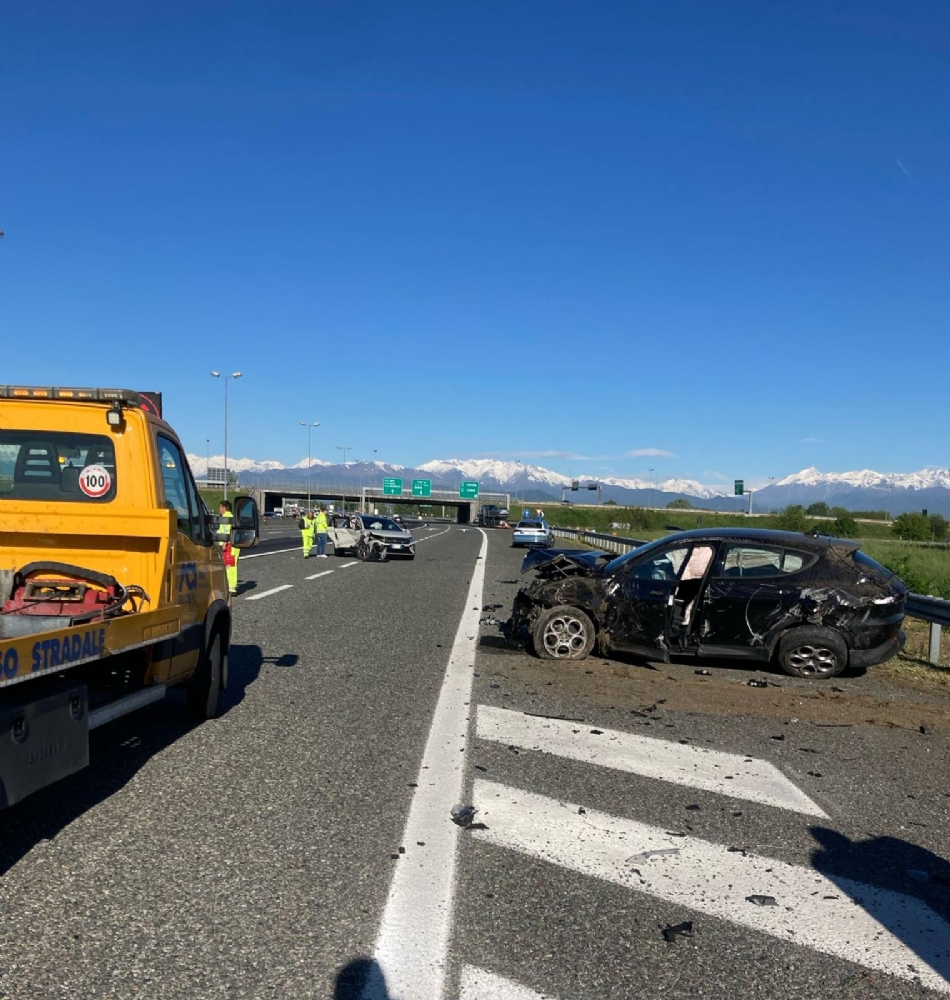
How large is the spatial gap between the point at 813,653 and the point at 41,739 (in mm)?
7682

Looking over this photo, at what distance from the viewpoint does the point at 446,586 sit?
19.6 m

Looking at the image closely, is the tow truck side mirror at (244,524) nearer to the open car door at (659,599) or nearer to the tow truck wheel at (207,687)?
the tow truck wheel at (207,687)

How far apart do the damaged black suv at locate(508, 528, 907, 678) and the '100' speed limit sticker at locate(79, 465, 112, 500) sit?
5680mm

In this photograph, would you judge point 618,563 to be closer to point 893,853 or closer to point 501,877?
point 893,853

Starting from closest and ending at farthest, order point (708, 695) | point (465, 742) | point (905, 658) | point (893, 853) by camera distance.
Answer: point (893, 853) < point (465, 742) < point (708, 695) < point (905, 658)

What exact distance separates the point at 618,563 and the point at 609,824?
5445mm

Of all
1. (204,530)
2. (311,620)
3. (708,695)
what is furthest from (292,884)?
(311,620)

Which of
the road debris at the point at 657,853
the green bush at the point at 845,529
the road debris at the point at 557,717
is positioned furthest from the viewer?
the green bush at the point at 845,529

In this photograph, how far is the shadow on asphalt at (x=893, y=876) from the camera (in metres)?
3.74

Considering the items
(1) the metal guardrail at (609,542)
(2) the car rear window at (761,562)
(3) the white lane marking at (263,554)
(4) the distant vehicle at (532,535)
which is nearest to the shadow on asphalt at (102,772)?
(2) the car rear window at (761,562)

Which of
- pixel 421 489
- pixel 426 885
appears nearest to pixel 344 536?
pixel 426 885

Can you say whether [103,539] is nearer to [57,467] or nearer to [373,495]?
[57,467]

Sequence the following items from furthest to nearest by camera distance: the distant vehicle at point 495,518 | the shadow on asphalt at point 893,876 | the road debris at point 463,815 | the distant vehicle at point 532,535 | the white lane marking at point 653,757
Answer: the distant vehicle at point 495,518, the distant vehicle at point 532,535, the white lane marking at point 653,757, the road debris at point 463,815, the shadow on asphalt at point 893,876

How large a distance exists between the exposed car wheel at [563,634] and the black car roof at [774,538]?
1.27 m
